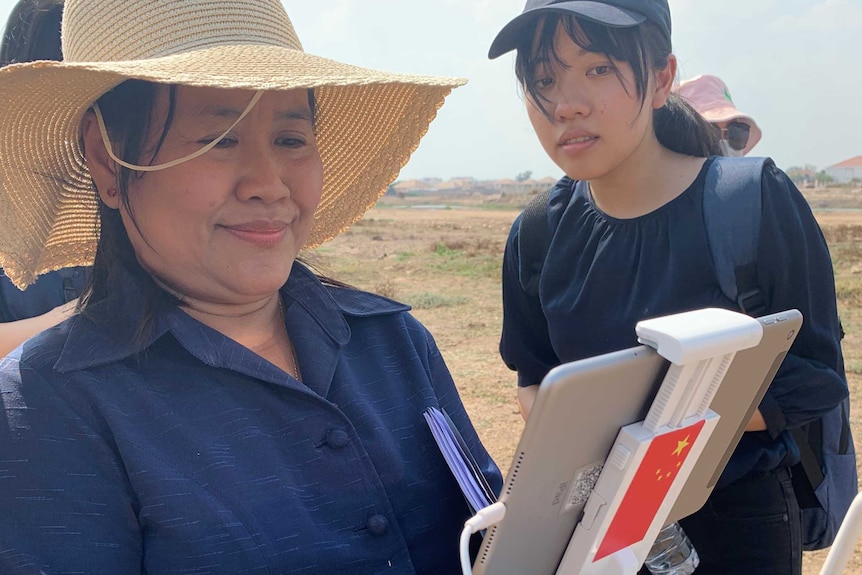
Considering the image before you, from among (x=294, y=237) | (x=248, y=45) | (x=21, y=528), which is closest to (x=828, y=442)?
(x=294, y=237)

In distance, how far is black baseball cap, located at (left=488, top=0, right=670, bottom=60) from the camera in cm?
172

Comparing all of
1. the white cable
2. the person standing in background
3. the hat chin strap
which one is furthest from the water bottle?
the person standing in background

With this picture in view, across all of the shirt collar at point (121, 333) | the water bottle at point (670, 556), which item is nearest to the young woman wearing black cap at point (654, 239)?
the water bottle at point (670, 556)

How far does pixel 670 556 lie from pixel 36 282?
6.05 feet

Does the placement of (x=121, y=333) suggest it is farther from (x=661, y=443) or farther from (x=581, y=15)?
(x=581, y=15)

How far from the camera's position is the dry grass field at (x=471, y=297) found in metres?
5.30

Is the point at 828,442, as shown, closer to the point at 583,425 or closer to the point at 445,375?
the point at 445,375

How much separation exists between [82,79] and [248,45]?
289 mm

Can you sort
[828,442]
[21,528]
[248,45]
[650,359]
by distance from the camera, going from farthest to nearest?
1. [828,442]
2. [248,45]
3. [21,528]
4. [650,359]

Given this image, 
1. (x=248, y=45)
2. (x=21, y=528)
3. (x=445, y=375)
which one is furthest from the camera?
(x=445, y=375)

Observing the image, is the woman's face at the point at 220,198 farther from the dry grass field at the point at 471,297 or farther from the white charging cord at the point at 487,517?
the white charging cord at the point at 487,517

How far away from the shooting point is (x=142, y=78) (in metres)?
1.14

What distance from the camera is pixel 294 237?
141 cm

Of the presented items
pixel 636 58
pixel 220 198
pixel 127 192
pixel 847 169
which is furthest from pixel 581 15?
pixel 847 169
